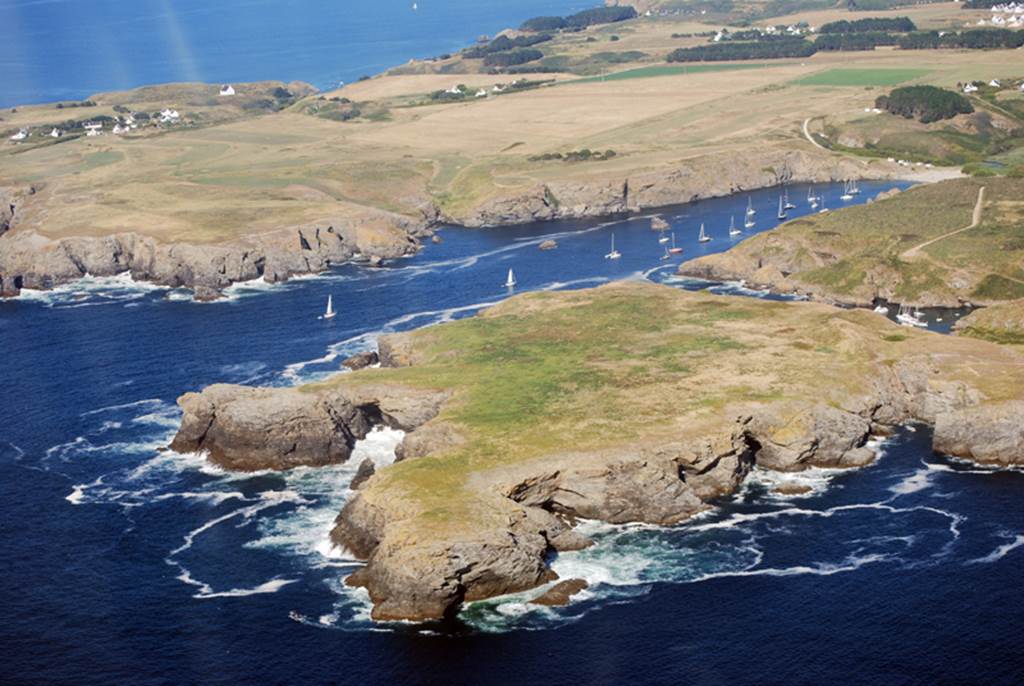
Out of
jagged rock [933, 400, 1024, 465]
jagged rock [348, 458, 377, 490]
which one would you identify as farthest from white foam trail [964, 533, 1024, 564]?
jagged rock [348, 458, 377, 490]

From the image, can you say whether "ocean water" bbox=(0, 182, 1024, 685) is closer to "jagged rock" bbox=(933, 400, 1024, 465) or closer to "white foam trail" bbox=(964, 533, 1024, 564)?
"white foam trail" bbox=(964, 533, 1024, 564)

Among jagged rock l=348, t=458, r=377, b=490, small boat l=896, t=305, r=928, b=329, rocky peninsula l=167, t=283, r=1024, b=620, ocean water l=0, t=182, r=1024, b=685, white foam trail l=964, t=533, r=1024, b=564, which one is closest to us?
ocean water l=0, t=182, r=1024, b=685

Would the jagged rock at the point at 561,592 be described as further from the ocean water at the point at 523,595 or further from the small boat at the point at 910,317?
the small boat at the point at 910,317

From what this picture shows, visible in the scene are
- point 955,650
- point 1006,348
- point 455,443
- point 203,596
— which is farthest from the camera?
point 1006,348

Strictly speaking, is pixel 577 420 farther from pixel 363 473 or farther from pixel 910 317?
pixel 910 317

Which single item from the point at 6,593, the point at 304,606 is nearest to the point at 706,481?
the point at 304,606

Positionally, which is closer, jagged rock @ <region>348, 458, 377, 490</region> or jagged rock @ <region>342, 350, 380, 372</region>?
jagged rock @ <region>348, 458, 377, 490</region>

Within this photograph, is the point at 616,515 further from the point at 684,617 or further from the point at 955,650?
the point at 955,650
